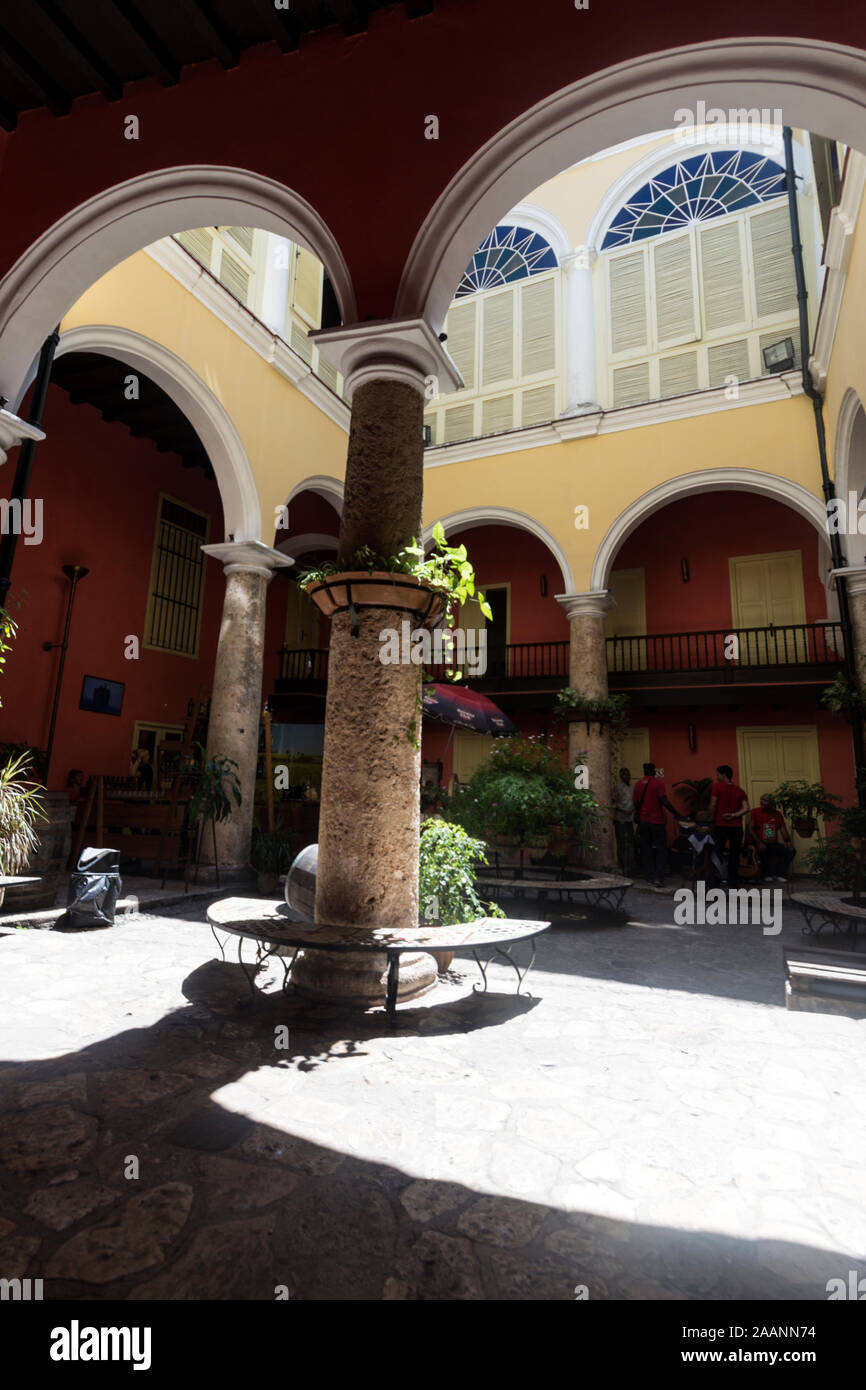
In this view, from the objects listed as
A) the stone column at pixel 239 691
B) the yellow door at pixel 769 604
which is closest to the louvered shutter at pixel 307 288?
the stone column at pixel 239 691

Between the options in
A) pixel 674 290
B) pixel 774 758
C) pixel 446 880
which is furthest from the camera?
pixel 774 758

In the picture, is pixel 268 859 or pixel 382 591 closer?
pixel 382 591

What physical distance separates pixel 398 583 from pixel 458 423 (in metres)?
10.3

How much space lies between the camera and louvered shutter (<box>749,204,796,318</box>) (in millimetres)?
10742

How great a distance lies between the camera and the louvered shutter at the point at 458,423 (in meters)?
12.7

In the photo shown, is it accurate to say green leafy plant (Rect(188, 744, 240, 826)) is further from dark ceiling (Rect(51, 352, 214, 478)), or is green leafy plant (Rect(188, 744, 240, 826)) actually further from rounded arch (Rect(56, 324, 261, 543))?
dark ceiling (Rect(51, 352, 214, 478))

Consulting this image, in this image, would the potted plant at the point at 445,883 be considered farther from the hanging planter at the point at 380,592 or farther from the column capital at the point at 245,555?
the column capital at the point at 245,555

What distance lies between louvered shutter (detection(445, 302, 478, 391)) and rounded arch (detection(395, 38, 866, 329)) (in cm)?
943

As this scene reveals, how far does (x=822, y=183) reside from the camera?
821 centimetres

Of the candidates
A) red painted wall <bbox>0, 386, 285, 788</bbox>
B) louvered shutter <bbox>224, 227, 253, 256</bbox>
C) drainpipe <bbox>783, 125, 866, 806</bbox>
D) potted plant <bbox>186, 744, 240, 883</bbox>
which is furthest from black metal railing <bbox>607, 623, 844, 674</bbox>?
louvered shutter <bbox>224, 227, 253, 256</bbox>

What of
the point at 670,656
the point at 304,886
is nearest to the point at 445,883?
the point at 304,886

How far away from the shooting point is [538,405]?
12078 mm

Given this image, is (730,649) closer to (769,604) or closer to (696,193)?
(769,604)
